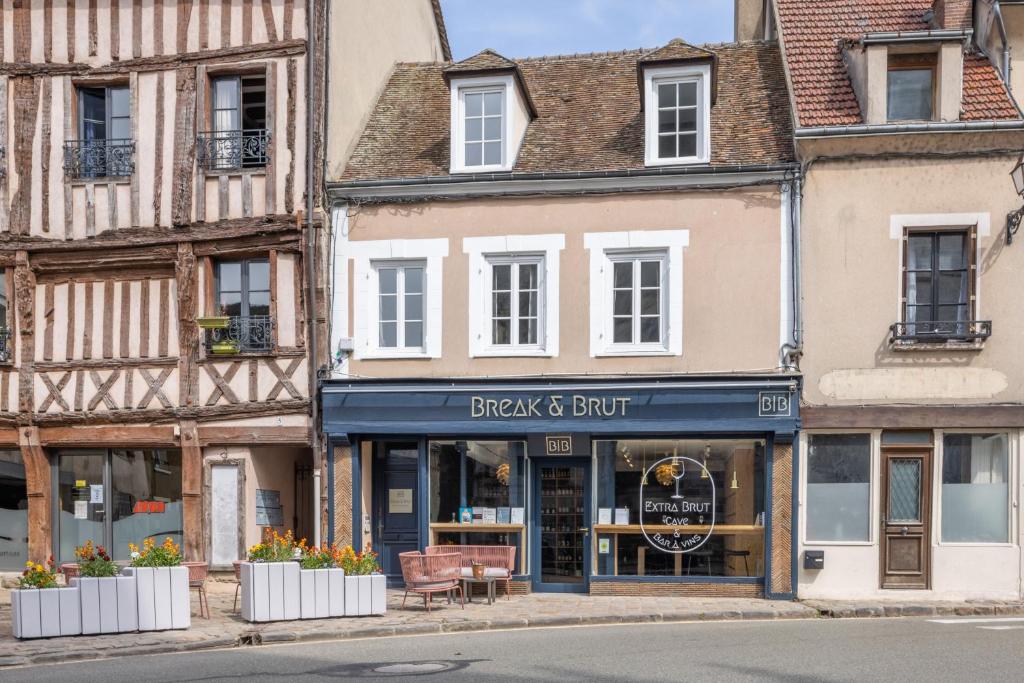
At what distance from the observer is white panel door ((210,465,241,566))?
1438 centimetres

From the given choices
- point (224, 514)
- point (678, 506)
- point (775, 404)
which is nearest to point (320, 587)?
point (224, 514)

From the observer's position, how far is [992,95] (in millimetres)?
13555

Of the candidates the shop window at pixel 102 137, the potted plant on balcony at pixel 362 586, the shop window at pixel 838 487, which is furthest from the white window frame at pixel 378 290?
the shop window at pixel 838 487

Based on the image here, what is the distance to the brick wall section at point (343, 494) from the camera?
14.2m

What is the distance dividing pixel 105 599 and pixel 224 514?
3913 millimetres

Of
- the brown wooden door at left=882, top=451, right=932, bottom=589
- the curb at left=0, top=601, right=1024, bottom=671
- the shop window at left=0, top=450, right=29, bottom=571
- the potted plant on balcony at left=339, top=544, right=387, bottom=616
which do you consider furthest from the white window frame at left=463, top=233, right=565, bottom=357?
the shop window at left=0, top=450, right=29, bottom=571

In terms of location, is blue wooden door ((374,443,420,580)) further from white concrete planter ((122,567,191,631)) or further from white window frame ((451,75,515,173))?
white concrete planter ((122,567,191,631))

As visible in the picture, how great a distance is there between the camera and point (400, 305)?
1437 cm

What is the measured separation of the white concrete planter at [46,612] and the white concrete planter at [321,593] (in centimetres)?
219

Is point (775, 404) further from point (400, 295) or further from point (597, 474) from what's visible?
point (400, 295)

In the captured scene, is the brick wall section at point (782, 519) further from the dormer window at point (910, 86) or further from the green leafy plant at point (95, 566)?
the green leafy plant at point (95, 566)

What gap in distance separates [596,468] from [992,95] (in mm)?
6907

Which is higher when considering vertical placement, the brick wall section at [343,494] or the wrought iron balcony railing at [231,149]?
the wrought iron balcony railing at [231,149]

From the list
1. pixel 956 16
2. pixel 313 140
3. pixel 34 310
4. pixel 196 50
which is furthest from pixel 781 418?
pixel 34 310
